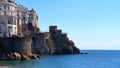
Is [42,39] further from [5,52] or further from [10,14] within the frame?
[5,52]

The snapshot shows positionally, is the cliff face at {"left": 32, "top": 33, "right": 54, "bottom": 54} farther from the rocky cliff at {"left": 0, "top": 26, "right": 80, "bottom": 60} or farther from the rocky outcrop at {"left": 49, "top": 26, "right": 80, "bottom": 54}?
the rocky outcrop at {"left": 49, "top": 26, "right": 80, "bottom": 54}

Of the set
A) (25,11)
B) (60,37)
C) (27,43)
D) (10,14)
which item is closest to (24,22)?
(25,11)

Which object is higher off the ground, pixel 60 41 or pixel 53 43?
pixel 60 41

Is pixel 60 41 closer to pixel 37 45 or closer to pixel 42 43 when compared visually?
pixel 42 43

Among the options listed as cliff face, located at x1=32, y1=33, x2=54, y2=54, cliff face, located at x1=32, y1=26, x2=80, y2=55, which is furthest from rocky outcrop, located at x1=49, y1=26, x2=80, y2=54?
cliff face, located at x1=32, y1=33, x2=54, y2=54

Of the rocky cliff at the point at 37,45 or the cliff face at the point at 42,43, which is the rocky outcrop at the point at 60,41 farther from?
the cliff face at the point at 42,43

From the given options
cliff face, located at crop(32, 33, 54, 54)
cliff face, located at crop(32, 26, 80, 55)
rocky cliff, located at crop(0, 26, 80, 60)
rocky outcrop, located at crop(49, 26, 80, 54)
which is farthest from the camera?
rocky outcrop, located at crop(49, 26, 80, 54)

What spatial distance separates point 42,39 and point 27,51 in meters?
39.7

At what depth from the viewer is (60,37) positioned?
456 feet

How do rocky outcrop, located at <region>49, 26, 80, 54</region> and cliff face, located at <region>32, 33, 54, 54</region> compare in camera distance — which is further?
rocky outcrop, located at <region>49, 26, 80, 54</region>

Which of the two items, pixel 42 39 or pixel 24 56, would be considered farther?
pixel 42 39

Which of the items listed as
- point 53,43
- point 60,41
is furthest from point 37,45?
point 60,41

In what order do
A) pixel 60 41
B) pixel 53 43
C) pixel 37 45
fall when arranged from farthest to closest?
pixel 60 41 → pixel 53 43 → pixel 37 45

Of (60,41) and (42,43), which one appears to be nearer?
(42,43)
